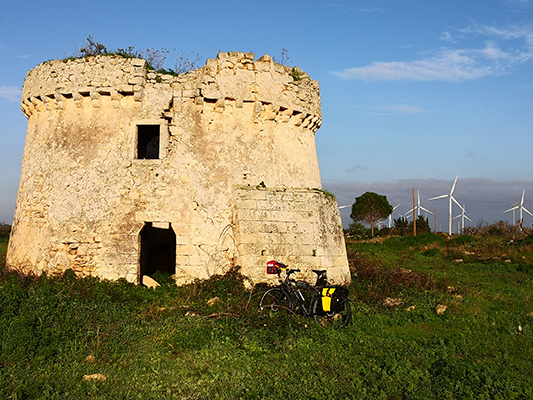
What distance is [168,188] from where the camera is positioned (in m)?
9.63

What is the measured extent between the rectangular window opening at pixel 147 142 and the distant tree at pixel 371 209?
29.6 m

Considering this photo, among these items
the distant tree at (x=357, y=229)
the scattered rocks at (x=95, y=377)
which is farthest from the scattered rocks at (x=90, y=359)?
the distant tree at (x=357, y=229)

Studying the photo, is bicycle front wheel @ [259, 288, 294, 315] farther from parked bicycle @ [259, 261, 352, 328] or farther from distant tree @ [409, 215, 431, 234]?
distant tree @ [409, 215, 431, 234]

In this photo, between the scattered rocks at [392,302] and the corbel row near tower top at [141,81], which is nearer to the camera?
the scattered rocks at [392,302]

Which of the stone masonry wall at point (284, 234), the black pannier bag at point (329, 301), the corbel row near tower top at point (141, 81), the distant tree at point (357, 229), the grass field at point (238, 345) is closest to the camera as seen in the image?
the grass field at point (238, 345)

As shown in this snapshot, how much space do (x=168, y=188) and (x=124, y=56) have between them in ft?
12.2

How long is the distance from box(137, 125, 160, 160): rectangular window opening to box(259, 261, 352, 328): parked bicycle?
5.77 metres

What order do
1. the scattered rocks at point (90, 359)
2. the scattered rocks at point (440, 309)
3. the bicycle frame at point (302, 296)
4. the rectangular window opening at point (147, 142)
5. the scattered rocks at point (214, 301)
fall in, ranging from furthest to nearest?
the rectangular window opening at point (147, 142)
the scattered rocks at point (440, 309)
the scattered rocks at point (214, 301)
the bicycle frame at point (302, 296)
the scattered rocks at point (90, 359)

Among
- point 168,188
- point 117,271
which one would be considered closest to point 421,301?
point 168,188

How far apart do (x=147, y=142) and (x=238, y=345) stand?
30.0 feet

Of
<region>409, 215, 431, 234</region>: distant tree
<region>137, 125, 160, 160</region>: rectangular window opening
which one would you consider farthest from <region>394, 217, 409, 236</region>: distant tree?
<region>137, 125, 160, 160</region>: rectangular window opening

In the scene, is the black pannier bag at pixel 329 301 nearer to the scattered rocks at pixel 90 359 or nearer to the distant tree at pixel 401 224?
the scattered rocks at pixel 90 359

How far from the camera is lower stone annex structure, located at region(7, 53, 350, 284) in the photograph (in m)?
9.47

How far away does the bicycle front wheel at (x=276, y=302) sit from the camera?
25.1ft
